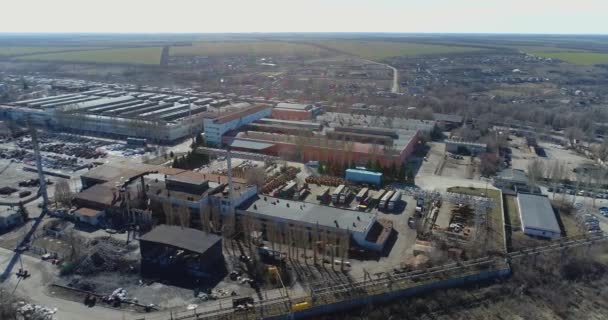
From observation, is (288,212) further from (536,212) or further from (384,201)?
(536,212)

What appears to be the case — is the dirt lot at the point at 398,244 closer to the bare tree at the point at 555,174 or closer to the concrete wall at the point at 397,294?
the concrete wall at the point at 397,294

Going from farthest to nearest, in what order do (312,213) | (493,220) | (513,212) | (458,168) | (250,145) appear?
(250,145), (458,168), (513,212), (493,220), (312,213)

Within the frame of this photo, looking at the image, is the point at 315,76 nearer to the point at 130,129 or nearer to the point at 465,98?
the point at 465,98

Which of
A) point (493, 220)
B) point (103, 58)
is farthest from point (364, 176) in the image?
point (103, 58)

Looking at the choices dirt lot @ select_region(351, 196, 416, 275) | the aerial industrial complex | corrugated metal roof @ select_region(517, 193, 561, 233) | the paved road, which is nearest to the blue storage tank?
the aerial industrial complex

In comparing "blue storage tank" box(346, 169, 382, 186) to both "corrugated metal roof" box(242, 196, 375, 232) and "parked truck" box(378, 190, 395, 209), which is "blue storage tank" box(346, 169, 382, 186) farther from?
"corrugated metal roof" box(242, 196, 375, 232)

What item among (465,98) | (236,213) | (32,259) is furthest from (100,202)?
(465,98)
